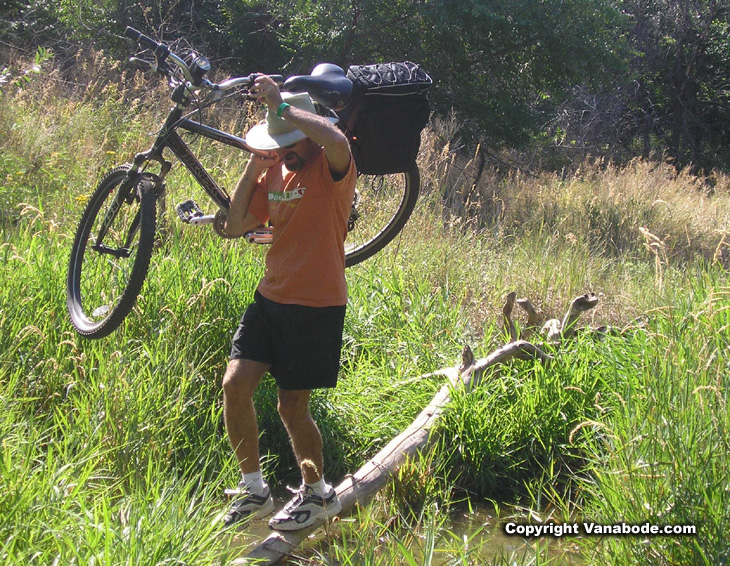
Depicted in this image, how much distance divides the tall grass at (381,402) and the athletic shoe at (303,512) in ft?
0.48

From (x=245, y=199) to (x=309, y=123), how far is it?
68 centimetres

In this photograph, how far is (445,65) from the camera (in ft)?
37.5

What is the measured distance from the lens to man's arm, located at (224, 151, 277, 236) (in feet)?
11.9

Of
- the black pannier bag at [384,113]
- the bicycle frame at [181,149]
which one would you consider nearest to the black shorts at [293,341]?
the bicycle frame at [181,149]

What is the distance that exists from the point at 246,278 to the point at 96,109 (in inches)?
193

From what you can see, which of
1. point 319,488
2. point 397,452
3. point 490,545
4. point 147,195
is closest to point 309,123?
point 147,195

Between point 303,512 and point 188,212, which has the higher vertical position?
point 188,212

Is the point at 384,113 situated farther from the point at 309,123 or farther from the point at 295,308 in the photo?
the point at 295,308

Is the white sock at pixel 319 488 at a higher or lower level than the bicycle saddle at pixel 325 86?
lower

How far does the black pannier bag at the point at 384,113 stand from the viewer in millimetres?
3998

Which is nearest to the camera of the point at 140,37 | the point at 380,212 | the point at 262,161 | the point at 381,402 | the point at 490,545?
the point at 262,161

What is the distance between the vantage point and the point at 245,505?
11.6 feet

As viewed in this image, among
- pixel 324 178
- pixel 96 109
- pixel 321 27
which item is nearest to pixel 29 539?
pixel 324 178

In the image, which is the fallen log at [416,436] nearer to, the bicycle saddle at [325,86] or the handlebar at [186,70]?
the bicycle saddle at [325,86]
